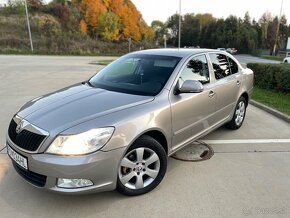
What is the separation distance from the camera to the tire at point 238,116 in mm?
5281

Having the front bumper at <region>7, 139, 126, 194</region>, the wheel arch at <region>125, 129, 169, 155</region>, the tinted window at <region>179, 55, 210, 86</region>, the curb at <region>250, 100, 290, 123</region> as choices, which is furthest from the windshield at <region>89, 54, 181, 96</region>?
the curb at <region>250, 100, 290, 123</region>

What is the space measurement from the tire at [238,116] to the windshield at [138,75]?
198cm

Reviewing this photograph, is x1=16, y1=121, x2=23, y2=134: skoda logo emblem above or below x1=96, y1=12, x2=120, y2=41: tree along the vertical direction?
below

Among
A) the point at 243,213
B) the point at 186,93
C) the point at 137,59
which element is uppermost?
the point at 137,59

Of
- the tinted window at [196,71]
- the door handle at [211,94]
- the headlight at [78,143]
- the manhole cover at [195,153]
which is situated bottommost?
the manhole cover at [195,153]

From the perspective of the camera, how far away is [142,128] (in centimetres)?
301

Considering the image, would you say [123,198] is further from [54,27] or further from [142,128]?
[54,27]

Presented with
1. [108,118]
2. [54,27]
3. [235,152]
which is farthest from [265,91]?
[54,27]

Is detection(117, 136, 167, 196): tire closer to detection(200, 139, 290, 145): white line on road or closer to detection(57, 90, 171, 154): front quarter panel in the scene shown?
detection(57, 90, 171, 154): front quarter panel

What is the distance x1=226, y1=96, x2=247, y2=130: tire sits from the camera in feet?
17.3

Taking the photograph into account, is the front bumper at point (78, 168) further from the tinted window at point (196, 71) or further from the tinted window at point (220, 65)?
the tinted window at point (220, 65)

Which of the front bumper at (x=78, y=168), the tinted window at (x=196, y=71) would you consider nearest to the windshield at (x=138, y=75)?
the tinted window at (x=196, y=71)

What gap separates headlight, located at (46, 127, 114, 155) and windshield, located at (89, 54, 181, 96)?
0.98m

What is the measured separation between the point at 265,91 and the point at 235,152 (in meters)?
5.64
